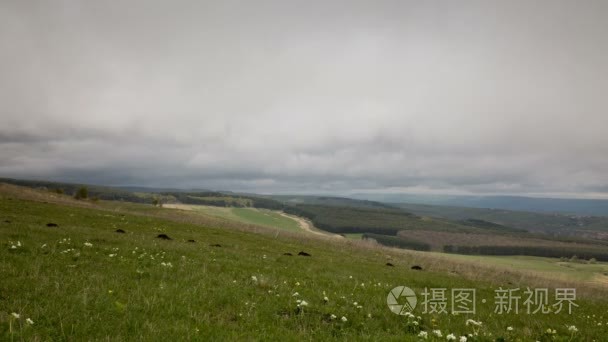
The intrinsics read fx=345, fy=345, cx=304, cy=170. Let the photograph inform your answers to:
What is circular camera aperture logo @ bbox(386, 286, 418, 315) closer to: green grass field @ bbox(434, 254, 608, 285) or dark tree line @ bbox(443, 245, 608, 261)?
green grass field @ bbox(434, 254, 608, 285)

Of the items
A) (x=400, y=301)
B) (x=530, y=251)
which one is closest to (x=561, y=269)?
(x=530, y=251)

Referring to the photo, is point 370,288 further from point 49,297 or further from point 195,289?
point 49,297

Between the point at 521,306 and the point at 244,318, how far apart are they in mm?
16992

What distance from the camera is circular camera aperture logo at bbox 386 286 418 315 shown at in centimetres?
1338

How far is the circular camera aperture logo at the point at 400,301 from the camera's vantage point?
13376 mm

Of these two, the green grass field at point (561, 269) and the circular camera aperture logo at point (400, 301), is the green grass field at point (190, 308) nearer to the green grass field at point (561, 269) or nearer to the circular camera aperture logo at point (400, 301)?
the circular camera aperture logo at point (400, 301)

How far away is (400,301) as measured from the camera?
15.2 metres

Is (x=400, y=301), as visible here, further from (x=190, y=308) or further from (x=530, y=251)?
(x=530, y=251)

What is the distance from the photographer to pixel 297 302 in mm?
11992

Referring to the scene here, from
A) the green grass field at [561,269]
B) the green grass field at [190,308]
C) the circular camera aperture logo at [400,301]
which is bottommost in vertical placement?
the green grass field at [561,269]

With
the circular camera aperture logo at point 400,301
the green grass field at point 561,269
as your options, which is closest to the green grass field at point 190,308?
the circular camera aperture logo at point 400,301

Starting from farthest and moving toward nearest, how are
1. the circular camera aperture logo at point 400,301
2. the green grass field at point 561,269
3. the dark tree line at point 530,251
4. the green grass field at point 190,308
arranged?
the dark tree line at point 530,251 < the green grass field at point 561,269 < the circular camera aperture logo at point 400,301 < the green grass field at point 190,308

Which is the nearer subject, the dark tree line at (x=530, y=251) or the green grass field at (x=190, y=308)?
the green grass field at (x=190, y=308)

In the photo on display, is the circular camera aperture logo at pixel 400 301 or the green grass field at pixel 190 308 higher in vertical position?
the green grass field at pixel 190 308
